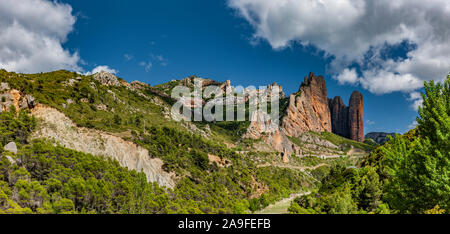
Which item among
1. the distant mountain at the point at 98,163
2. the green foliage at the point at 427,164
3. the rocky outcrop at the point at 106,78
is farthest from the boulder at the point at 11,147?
the rocky outcrop at the point at 106,78

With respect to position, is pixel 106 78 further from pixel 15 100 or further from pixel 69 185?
pixel 69 185

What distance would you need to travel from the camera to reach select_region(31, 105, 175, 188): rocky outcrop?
45562 millimetres

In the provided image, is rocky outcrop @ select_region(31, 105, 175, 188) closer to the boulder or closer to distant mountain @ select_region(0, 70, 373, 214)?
distant mountain @ select_region(0, 70, 373, 214)

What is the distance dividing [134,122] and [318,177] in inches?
4219

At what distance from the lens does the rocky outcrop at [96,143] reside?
45.6 metres

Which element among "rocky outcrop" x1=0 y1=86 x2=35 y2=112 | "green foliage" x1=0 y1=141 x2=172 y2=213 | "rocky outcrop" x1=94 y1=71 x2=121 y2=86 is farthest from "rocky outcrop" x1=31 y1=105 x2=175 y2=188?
"rocky outcrop" x1=94 y1=71 x2=121 y2=86

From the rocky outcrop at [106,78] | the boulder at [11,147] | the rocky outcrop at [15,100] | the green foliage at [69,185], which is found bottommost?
the green foliage at [69,185]

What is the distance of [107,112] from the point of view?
68.0 meters

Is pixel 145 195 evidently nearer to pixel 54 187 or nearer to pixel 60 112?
pixel 54 187

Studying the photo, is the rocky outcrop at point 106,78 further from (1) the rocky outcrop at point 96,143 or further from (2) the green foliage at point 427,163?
(2) the green foliage at point 427,163

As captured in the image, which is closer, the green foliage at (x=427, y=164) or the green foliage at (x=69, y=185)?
the green foliage at (x=427, y=164)

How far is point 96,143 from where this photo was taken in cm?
5022

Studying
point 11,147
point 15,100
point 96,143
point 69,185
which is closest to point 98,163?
point 96,143

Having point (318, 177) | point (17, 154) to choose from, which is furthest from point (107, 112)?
point (318, 177)
